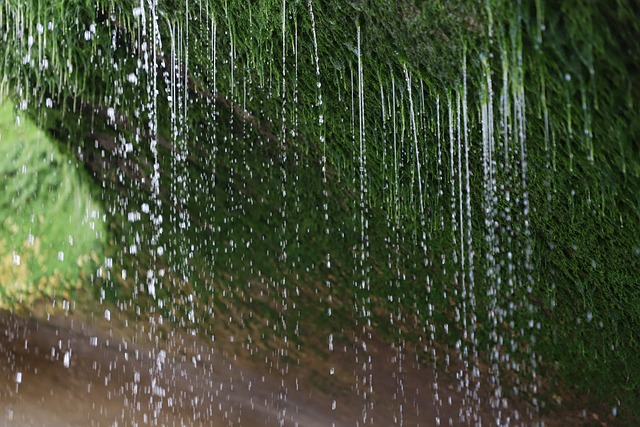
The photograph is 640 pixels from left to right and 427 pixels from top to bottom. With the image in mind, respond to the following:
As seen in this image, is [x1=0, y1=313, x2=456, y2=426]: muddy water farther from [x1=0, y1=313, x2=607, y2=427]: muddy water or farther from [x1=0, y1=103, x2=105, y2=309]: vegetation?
[x1=0, y1=103, x2=105, y2=309]: vegetation

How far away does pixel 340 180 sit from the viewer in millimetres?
4633

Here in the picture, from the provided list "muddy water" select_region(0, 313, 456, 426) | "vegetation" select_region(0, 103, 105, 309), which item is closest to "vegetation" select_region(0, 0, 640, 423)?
"vegetation" select_region(0, 103, 105, 309)

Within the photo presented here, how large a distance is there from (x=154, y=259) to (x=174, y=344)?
0.62 metres

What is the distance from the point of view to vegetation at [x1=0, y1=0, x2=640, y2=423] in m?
3.18

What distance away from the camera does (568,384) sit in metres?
5.10

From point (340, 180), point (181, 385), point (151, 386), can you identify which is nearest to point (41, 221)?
point (151, 386)

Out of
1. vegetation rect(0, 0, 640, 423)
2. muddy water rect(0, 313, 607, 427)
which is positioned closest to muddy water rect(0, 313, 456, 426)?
muddy water rect(0, 313, 607, 427)

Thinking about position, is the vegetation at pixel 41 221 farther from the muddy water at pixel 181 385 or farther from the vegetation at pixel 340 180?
the muddy water at pixel 181 385

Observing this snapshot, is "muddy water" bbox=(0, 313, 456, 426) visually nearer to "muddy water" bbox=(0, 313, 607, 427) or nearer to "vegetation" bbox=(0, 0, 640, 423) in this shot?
"muddy water" bbox=(0, 313, 607, 427)

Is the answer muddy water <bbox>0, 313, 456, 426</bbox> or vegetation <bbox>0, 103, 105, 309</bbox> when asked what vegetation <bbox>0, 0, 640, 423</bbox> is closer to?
vegetation <bbox>0, 103, 105, 309</bbox>

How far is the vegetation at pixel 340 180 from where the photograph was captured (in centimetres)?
318

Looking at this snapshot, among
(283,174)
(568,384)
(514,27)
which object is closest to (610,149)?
(514,27)

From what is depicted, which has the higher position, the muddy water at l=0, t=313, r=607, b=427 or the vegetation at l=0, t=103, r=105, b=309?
→ the vegetation at l=0, t=103, r=105, b=309

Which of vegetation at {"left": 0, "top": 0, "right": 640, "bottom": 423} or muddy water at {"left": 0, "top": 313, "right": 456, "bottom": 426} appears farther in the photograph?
muddy water at {"left": 0, "top": 313, "right": 456, "bottom": 426}
